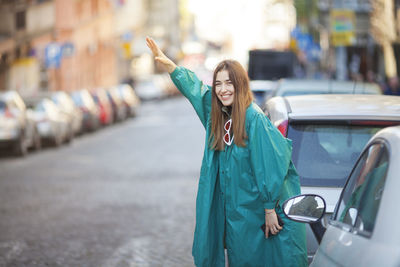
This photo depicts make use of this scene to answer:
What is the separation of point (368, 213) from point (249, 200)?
5.47ft

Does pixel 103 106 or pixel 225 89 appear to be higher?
pixel 225 89

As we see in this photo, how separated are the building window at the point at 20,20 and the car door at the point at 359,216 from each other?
41245 millimetres

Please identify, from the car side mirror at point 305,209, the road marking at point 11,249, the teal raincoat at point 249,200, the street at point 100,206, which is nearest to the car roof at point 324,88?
the street at point 100,206

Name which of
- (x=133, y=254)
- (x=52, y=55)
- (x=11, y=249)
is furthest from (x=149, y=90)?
(x=133, y=254)

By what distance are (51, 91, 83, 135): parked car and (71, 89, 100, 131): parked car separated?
63 cm

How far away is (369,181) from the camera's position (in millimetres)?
3861

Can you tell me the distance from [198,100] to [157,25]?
353ft

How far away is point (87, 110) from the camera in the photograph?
110ft

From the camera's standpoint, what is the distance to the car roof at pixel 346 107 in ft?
19.3

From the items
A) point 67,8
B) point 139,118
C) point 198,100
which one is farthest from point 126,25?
point 198,100

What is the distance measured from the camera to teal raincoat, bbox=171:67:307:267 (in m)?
5.15

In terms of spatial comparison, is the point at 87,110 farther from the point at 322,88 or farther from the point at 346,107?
the point at 346,107

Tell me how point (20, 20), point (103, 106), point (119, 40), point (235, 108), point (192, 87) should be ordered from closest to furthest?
point (235, 108)
point (192, 87)
point (103, 106)
point (20, 20)
point (119, 40)

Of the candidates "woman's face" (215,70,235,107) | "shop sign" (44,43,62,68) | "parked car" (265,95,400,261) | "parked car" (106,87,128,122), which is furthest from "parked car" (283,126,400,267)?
"shop sign" (44,43,62,68)
